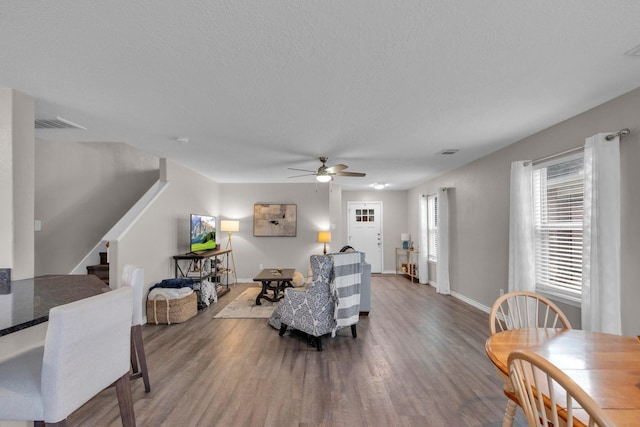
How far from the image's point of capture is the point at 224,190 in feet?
23.2

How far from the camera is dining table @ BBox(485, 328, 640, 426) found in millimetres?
1005

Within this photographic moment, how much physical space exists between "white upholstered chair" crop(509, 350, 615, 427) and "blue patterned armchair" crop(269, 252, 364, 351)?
2156 mm

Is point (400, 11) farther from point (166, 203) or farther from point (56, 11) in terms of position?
point (166, 203)

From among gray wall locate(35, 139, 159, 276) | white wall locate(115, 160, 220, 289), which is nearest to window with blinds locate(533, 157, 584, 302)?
white wall locate(115, 160, 220, 289)

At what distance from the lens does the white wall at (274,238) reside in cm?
703

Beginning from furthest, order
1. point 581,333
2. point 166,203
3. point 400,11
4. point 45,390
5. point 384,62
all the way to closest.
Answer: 1. point 166,203
2. point 384,62
3. point 581,333
4. point 400,11
5. point 45,390

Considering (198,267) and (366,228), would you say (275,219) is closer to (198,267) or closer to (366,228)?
(198,267)

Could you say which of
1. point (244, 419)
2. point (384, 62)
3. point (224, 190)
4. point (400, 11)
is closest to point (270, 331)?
point (244, 419)

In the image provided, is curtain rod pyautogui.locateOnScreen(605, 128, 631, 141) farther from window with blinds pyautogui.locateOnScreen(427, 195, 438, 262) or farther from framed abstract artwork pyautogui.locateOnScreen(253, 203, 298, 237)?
framed abstract artwork pyautogui.locateOnScreen(253, 203, 298, 237)

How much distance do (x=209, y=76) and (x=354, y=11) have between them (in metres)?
1.17

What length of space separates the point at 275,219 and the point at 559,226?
532 cm

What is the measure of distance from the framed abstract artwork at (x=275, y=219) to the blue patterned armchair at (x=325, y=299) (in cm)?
364

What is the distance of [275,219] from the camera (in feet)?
23.0

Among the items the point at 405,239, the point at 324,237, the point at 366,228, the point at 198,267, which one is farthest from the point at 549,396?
the point at 366,228
